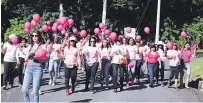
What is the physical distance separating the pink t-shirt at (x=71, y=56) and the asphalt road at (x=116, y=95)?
2.97 feet

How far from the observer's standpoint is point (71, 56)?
40.7 ft

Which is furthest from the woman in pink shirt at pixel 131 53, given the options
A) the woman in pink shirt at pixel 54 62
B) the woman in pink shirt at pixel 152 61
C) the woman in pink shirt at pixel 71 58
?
the woman in pink shirt at pixel 71 58

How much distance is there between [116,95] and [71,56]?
65.6 inches

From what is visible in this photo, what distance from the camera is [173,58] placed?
47.7 ft

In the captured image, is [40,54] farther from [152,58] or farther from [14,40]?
[152,58]

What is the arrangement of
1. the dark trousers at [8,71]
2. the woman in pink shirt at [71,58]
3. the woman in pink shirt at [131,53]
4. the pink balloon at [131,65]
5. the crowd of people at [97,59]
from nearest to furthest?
the woman in pink shirt at [71,58], the crowd of people at [97,59], the dark trousers at [8,71], the woman in pink shirt at [131,53], the pink balloon at [131,65]

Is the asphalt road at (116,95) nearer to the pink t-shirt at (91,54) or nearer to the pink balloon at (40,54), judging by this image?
the pink t-shirt at (91,54)

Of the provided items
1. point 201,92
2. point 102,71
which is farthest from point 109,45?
point 201,92

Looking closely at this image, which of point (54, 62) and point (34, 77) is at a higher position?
point (54, 62)

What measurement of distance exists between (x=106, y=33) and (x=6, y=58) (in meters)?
5.24


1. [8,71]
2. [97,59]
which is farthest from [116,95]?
[8,71]

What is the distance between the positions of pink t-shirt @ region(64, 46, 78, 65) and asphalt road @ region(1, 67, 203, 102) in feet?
2.97

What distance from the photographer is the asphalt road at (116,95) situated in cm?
1190

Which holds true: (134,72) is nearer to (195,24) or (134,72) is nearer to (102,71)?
(102,71)
